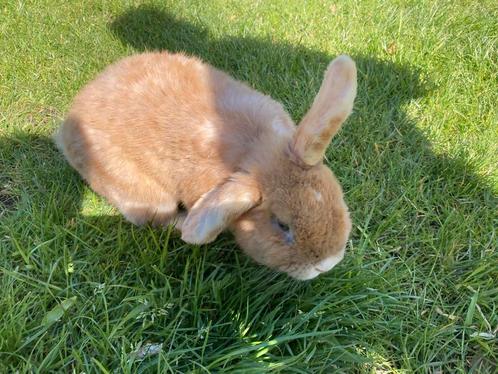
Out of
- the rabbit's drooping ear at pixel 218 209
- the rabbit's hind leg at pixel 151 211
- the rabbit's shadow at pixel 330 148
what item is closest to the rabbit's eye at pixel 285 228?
the rabbit's drooping ear at pixel 218 209

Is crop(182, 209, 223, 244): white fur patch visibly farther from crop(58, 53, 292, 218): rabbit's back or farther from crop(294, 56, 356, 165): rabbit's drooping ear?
crop(294, 56, 356, 165): rabbit's drooping ear

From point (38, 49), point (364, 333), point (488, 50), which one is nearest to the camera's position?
point (364, 333)

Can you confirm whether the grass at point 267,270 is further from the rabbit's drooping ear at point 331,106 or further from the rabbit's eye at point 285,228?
the rabbit's drooping ear at point 331,106

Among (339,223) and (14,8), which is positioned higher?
(339,223)

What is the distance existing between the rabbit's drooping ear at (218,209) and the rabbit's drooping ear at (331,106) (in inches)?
13.3

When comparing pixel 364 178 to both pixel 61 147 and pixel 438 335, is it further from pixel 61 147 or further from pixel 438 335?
pixel 61 147

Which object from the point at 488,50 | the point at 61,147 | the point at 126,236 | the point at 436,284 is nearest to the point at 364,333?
the point at 436,284

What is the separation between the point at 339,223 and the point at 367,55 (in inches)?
83.9

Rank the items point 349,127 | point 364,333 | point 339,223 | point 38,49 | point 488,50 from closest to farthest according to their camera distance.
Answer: point 339,223
point 364,333
point 349,127
point 488,50
point 38,49

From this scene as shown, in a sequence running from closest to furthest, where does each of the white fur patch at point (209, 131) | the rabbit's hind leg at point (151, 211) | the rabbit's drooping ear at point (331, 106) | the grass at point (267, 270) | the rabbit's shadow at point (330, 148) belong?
the rabbit's drooping ear at point (331, 106) → the grass at point (267, 270) → the white fur patch at point (209, 131) → the rabbit's hind leg at point (151, 211) → the rabbit's shadow at point (330, 148)

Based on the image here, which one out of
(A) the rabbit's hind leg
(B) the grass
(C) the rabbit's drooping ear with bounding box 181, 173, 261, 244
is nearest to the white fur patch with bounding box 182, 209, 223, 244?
(C) the rabbit's drooping ear with bounding box 181, 173, 261, 244

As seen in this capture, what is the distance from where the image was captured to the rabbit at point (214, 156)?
2.19 m

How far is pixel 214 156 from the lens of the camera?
258cm

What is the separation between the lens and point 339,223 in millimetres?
2221
